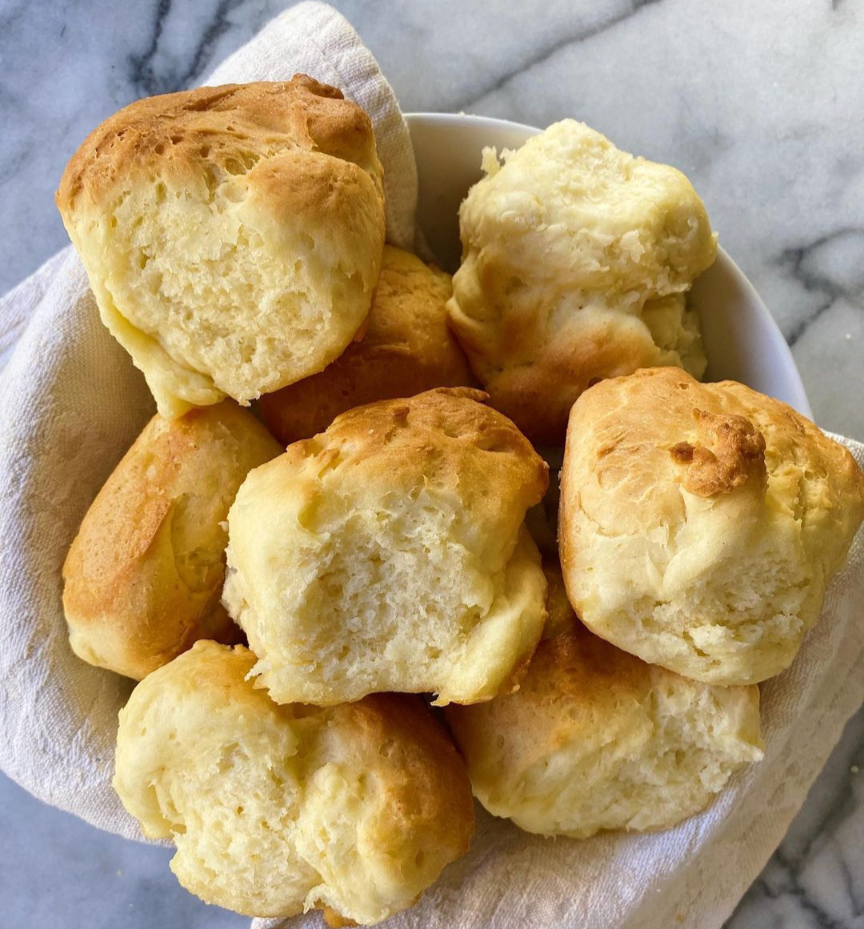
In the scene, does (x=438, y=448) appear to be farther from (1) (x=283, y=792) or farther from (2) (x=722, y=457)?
(1) (x=283, y=792)

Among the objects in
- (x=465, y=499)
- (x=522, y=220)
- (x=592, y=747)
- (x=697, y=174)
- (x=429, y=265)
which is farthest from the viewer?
(x=697, y=174)

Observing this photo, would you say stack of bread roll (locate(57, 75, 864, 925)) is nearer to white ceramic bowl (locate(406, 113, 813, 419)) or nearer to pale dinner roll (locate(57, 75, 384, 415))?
pale dinner roll (locate(57, 75, 384, 415))

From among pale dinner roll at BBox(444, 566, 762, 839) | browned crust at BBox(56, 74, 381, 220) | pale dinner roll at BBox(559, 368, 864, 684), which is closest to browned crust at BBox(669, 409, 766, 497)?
pale dinner roll at BBox(559, 368, 864, 684)

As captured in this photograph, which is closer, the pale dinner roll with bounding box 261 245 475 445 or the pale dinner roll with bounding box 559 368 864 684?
the pale dinner roll with bounding box 559 368 864 684

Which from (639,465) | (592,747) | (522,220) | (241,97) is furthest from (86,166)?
(592,747)

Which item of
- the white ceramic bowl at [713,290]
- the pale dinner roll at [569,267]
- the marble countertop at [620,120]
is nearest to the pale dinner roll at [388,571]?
the pale dinner roll at [569,267]

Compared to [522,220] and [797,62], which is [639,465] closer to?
[522,220]

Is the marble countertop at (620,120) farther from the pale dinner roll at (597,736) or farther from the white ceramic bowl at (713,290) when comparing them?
the pale dinner roll at (597,736)
